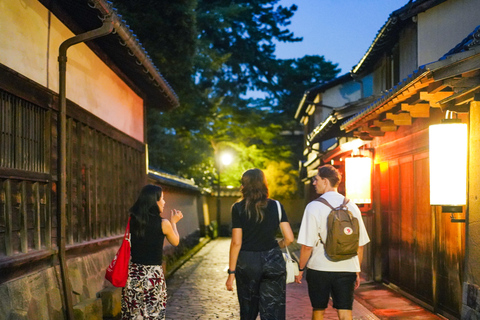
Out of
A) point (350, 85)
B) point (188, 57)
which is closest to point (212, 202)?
point (350, 85)

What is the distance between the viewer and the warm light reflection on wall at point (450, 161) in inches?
290

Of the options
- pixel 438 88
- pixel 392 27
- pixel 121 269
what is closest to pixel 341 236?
pixel 121 269

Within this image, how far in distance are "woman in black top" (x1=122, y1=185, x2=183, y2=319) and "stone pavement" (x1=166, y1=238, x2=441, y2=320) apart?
3.53m

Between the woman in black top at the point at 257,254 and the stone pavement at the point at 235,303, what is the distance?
368 cm

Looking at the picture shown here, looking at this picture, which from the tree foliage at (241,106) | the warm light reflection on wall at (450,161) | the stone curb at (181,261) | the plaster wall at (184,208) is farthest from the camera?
the tree foliage at (241,106)

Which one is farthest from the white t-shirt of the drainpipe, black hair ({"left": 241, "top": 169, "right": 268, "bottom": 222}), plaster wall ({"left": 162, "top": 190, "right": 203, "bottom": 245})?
plaster wall ({"left": 162, "top": 190, "right": 203, "bottom": 245})

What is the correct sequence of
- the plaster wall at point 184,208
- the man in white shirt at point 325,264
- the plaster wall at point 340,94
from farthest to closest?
the plaster wall at point 340,94, the plaster wall at point 184,208, the man in white shirt at point 325,264

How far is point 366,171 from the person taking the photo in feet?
40.7

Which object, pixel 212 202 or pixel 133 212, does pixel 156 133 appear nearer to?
pixel 212 202

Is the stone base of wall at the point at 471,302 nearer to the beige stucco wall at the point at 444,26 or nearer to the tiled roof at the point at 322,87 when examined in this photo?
the beige stucco wall at the point at 444,26

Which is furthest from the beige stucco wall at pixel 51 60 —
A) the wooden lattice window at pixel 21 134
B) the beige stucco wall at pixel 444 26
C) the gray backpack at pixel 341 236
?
the beige stucco wall at pixel 444 26

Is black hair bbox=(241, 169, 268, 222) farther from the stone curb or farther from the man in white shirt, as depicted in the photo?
the stone curb

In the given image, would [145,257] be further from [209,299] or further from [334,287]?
[209,299]

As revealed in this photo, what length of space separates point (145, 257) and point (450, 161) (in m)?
4.17
